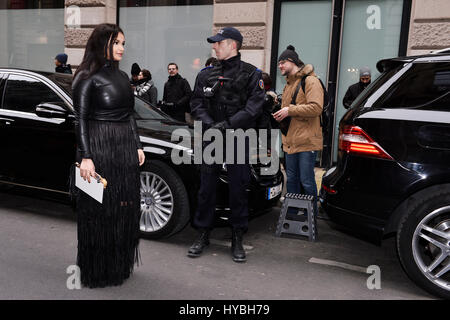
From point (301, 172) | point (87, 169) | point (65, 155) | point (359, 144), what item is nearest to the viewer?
point (87, 169)

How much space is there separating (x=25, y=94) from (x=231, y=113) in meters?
2.49

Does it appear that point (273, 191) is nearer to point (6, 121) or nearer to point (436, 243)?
point (436, 243)

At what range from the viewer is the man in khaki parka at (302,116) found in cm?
493

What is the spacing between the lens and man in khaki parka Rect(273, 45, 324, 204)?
16.2 feet

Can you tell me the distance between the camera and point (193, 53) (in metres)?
10.4

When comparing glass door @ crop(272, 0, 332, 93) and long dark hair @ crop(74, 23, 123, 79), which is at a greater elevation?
glass door @ crop(272, 0, 332, 93)

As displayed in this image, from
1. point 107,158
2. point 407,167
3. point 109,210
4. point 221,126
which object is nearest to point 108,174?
point 107,158

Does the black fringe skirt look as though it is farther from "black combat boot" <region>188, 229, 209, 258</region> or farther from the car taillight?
the car taillight

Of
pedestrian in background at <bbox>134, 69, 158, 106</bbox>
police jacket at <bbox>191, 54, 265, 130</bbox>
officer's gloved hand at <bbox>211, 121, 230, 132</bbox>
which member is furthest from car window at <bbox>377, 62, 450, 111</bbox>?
pedestrian in background at <bbox>134, 69, 158, 106</bbox>

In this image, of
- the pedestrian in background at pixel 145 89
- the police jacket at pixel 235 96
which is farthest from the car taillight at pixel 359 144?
the pedestrian in background at pixel 145 89

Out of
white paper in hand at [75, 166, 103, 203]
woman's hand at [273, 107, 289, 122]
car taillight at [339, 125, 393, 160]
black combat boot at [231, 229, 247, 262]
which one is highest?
woman's hand at [273, 107, 289, 122]

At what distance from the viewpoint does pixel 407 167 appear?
351cm

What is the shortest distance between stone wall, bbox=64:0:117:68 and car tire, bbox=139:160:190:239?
23.6ft
